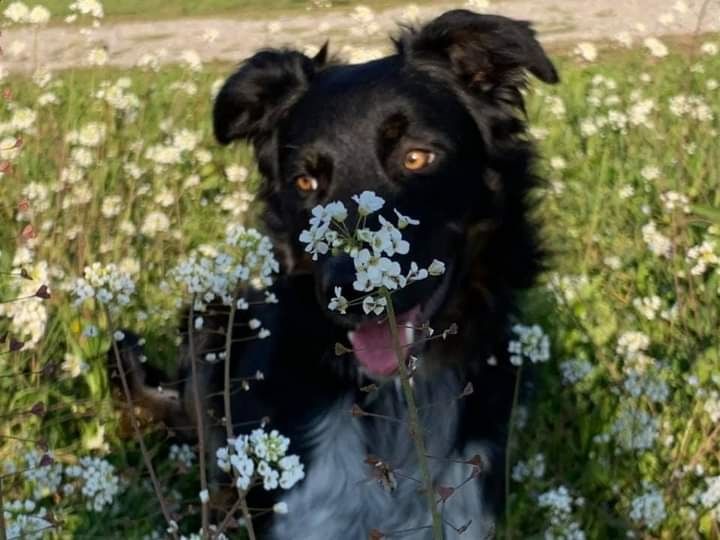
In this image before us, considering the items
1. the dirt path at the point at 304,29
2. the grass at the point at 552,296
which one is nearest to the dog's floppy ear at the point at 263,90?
the grass at the point at 552,296

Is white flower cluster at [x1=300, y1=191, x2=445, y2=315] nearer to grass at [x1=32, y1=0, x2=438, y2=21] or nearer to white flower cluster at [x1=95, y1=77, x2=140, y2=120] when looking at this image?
white flower cluster at [x1=95, y1=77, x2=140, y2=120]

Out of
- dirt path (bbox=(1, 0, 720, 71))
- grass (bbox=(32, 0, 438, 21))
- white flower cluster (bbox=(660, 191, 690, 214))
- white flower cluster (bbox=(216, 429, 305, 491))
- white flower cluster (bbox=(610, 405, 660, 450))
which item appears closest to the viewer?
white flower cluster (bbox=(216, 429, 305, 491))

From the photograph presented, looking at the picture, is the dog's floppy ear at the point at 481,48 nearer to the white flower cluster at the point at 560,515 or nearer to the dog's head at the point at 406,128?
the dog's head at the point at 406,128

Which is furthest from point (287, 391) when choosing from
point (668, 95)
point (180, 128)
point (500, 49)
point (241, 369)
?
point (668, 95)

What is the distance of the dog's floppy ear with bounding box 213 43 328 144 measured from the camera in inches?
164

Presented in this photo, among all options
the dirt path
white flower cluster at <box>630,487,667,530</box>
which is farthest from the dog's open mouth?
the dirt path

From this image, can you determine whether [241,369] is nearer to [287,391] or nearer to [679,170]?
[287,391]

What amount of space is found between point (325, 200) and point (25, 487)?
4.00ft

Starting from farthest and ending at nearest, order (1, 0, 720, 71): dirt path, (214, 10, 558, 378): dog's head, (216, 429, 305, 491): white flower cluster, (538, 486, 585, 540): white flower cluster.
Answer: (1, 0, 720, 71): dirt path
(214, 10, 558, 378): dog's head
(538, 486, 585, 540): white flower cluster
(216, 429, 305, 491): white flower cluster

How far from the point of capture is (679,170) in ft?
17.3

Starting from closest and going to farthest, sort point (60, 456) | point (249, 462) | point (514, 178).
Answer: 1. point (249, 462)
2. point (60, 456)
3. point (514, 178)

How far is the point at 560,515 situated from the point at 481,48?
1.68 meters

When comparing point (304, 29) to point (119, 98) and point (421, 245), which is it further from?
point (421, 245)

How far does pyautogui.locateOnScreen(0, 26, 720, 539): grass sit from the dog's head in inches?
11.7
